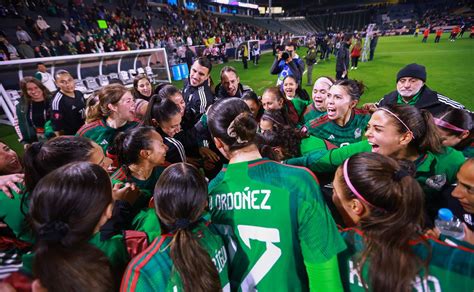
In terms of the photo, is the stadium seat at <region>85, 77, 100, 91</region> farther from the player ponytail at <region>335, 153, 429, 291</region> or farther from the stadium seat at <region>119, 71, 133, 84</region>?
the player ponytail at <region>335, 153, 429, 291</region>

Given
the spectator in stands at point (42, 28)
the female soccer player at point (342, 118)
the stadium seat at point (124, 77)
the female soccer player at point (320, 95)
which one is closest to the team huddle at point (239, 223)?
the female soccer player at point (342, 118)

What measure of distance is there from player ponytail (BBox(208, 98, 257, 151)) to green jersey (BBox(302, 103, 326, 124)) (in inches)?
98.9

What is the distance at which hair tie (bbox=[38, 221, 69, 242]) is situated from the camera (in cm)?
113

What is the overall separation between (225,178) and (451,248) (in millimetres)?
1194

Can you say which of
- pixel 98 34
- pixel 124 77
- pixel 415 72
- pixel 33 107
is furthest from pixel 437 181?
pixel 98 34

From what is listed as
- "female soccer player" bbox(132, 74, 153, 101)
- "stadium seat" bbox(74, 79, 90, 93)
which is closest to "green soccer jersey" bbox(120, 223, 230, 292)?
"female soccer player" bbox(132, 74, 153, 101)

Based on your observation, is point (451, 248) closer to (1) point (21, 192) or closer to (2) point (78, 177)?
(2) point (78, 177)

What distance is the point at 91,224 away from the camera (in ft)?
4.28

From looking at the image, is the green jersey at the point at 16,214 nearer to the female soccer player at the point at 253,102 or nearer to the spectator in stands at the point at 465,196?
the female soccer player at the point at 253,102

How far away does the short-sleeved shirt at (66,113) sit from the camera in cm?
430

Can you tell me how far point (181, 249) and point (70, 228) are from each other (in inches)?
21.3

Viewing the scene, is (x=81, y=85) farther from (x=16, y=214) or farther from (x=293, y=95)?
(x=16, y=214)

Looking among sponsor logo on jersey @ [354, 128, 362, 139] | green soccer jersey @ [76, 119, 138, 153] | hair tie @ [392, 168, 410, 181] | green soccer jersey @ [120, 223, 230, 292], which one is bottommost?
sponsor logo on jersey @ [354, 128, 362, 139]

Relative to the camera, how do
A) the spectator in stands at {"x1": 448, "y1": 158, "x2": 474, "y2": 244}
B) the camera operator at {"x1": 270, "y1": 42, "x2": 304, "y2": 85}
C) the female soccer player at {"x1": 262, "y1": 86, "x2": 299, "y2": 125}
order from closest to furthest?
1. the spectator in stands at {"x1": 448, "y1": 158, "x2": 474, "y2": 244}
2. the female soccer player at {"x1": 262, "y1": 86, "x2": 299, "y2": 125}
3. the camera operator at {"x1": 270, "y1": 42, "x2": 304, "y2": 85}
